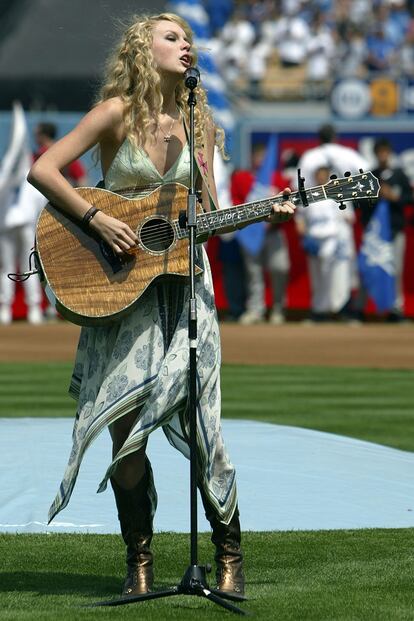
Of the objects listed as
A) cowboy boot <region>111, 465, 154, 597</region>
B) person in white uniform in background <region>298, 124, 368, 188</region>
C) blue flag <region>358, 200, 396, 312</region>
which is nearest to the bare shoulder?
cowboy boot <region>111, 465, 154, 597</region>

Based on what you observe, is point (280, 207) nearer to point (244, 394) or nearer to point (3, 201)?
point (244, 394)

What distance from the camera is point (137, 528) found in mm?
5406

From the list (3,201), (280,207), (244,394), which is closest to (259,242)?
(3,201)

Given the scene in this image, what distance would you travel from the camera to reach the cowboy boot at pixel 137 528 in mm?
5348

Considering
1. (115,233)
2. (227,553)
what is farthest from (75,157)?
(227,553)

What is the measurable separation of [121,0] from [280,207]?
1691mm

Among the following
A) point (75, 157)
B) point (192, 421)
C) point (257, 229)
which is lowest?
point (192, 421)

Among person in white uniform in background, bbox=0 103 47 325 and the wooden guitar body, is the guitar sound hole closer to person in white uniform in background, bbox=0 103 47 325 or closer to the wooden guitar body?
the wooden guitar body

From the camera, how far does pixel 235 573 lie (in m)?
5.33

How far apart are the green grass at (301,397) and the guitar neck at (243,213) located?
14.0 ft

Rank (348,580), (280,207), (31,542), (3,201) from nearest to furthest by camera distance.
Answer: (280,207), (348,580), (31,542), (3,201)

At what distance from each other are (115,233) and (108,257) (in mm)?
127

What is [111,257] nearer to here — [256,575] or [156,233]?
[156,233]

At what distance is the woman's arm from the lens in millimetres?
5254
